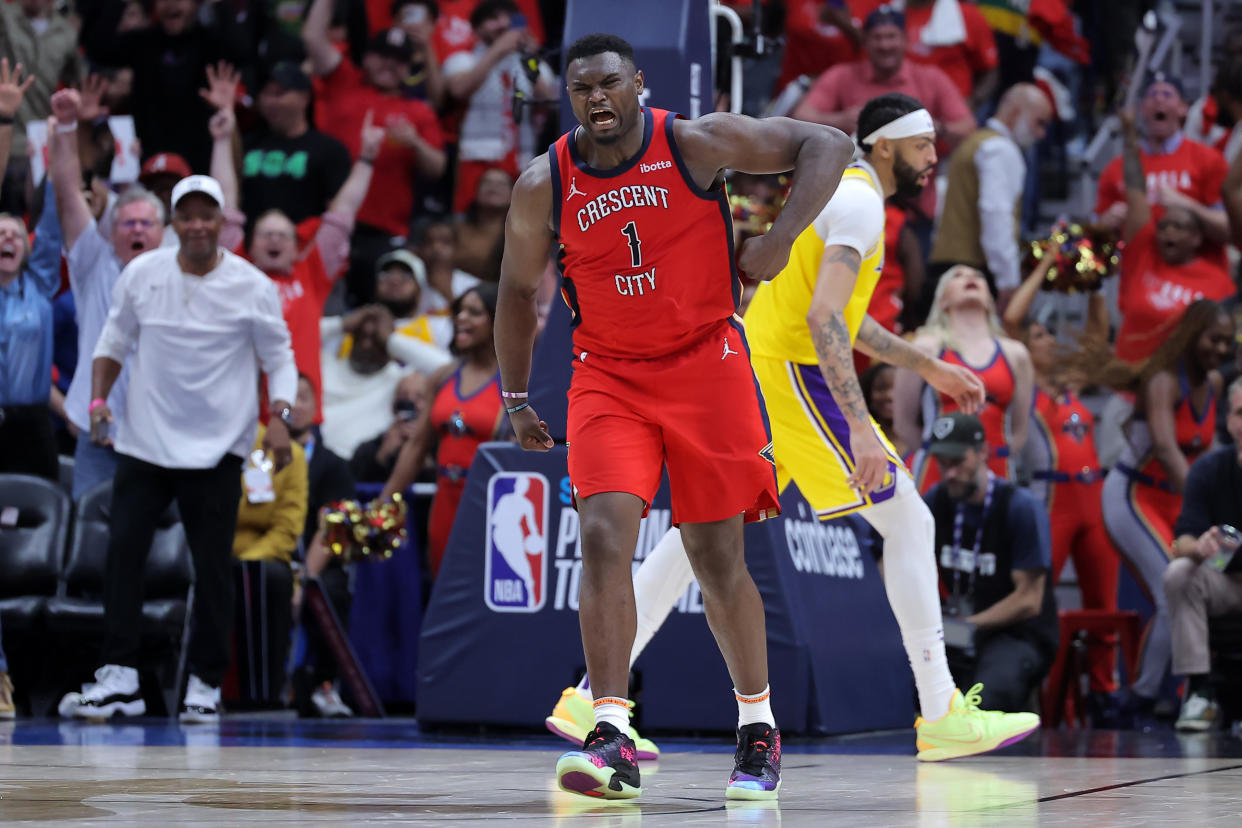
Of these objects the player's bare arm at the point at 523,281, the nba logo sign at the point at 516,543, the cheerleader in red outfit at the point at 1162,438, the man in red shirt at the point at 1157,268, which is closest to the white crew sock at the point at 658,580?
Answer: the player's bare arm at the point at 523,281

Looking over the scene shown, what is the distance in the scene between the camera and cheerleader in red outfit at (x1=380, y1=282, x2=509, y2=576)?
30.6 feet

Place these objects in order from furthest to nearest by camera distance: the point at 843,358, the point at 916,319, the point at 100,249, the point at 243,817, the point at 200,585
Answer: the point at 916,319, the point at 100,249, the point at 200,585, the point at 843,358, the point at 243,817

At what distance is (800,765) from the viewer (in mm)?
5910

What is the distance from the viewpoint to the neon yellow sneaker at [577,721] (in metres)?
6.03

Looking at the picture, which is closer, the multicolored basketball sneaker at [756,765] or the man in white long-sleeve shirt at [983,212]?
the multicolored basketball sneaker at [756,765]

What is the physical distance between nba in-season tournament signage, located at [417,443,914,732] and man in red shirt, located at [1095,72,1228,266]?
15.7 ft

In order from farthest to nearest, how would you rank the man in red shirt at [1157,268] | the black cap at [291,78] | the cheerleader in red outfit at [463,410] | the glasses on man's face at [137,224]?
the black cap at [291,78], the man in red shirt at [1157,268], the glasses on man's face at [137,224], the cheerleader in red outfit at [463,410]

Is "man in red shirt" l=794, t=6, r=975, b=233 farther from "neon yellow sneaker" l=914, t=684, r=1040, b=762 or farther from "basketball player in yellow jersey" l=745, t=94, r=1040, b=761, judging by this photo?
"neon yellow sneaker" l=914, t=684, r=1040, b=762

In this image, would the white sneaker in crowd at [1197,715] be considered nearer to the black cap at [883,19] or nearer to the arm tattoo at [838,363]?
the arm tattoo at [838,363]

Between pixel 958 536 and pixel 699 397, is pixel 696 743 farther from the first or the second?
pixel 699 397

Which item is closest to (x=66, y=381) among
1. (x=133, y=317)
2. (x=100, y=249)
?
(x=100, y=249)

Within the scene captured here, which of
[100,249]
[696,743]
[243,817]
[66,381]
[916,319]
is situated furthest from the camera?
[916,319]

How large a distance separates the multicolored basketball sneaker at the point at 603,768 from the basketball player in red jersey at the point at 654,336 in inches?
0.5

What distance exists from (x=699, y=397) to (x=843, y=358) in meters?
1.13
